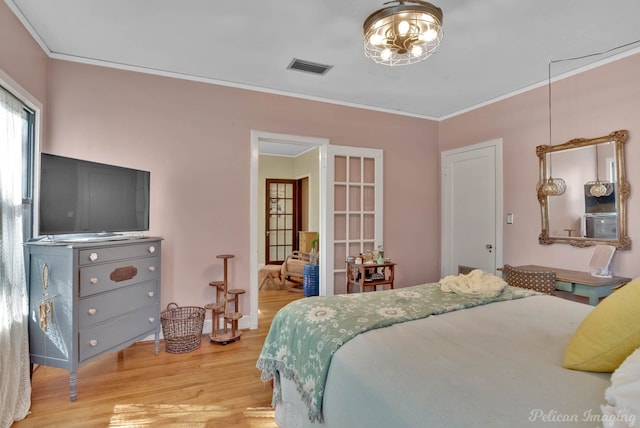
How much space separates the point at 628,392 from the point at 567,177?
10.1 feet

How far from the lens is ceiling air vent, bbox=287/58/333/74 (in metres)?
3.07

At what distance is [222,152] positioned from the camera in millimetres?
3504

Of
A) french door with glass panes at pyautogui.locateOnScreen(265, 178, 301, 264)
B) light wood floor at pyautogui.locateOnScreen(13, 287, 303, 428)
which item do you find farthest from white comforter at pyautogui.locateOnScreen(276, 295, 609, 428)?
french door with glass panes at pyautogui.locateOnScreen(265, 178, 301, 264)

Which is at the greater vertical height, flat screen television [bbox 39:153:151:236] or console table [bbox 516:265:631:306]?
flat screen television [bbox 39:153:151:236]

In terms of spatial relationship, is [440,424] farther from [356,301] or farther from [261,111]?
[261,111]

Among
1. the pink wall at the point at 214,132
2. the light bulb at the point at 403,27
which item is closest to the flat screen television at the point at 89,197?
the pink wall at the point at 214,132

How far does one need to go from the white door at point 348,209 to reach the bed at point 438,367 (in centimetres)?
198

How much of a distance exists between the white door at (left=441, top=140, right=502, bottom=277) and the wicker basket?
330cm

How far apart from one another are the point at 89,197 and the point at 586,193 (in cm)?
434

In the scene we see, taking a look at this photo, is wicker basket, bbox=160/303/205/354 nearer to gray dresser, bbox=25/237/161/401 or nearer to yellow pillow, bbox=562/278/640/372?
gray dresser, bbox=25/237/161/401

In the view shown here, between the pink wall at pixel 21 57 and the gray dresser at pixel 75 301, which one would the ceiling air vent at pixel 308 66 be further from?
the gray dresser at pixel 75 301

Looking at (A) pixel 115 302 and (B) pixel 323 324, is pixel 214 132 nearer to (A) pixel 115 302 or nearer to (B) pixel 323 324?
(A) pixel 115 302

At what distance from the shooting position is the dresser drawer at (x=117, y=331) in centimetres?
230

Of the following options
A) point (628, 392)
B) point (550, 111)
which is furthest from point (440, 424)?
point (550, 111)
